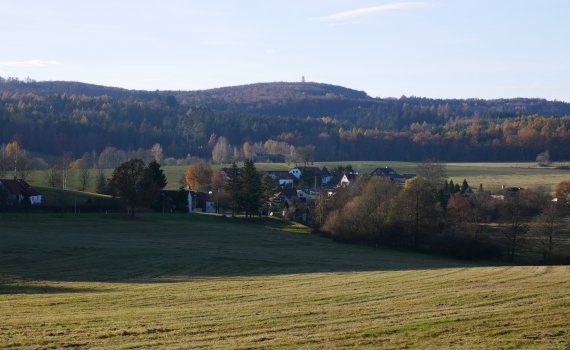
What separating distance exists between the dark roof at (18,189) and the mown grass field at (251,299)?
18.8 meters

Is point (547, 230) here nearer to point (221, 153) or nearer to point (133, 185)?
point (133, 185)

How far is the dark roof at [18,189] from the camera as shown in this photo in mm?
68000

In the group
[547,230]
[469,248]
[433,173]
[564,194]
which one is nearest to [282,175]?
[433,173]

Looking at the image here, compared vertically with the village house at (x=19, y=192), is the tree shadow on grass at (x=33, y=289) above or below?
below

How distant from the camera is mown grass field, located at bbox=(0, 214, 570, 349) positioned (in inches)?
670

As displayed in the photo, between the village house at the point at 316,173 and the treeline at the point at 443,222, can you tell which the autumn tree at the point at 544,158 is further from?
the treeline at the point at 443,222

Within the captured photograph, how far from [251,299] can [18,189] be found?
5029 centimetres

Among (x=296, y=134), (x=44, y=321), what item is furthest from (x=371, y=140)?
(x=44, y=321)

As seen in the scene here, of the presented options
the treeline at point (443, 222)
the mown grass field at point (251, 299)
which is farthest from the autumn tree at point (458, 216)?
the mown grass field at point (251, 299)

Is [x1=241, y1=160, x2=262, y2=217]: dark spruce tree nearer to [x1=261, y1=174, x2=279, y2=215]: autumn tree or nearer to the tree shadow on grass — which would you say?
[x1=261, y1=174, x2=279, y2=215]: autumn tree

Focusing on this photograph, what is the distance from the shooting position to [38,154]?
486 ft

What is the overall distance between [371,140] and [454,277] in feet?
500

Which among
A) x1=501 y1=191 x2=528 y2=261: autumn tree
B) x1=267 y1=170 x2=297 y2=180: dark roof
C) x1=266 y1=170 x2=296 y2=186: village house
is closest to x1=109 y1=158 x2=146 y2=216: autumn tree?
x1=501 y1=191 x2=528 y2=261: autumn tree

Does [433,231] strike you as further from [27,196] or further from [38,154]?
[38,154]
